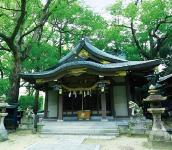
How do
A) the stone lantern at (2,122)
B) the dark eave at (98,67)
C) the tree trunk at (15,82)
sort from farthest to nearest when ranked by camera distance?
1. the tree trunk at (15,82)
2. the dark eave at (98,67)
3. the stone lantern at (2,122)

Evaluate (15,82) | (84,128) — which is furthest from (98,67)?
(15,82)

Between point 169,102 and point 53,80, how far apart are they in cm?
1139

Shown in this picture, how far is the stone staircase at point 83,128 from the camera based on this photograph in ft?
41.1

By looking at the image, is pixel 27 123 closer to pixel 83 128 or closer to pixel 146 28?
pixel 83 128

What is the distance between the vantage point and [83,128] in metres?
13.3

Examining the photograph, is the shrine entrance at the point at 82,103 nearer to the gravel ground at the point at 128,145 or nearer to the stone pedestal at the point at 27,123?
the stone pedestal at the point at 27,123

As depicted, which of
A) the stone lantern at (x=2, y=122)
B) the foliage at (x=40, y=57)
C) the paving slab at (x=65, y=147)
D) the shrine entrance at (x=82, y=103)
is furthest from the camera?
the foliage at (x=40, y=57)

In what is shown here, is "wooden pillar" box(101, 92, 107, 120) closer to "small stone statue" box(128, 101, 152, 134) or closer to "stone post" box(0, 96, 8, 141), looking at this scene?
"small stone statue" box(128, 101, 152, 134)

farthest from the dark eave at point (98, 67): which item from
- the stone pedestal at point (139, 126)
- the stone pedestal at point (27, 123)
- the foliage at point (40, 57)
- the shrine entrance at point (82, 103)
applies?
the foliage at point (40, 57)

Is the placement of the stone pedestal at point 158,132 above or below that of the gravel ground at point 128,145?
above

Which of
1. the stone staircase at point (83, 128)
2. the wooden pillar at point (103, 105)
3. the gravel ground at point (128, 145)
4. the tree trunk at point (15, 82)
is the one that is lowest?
the gravel ground at point (128, 145)

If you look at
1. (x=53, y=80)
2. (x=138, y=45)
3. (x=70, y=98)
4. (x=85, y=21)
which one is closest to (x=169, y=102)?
(x=138, y=45)

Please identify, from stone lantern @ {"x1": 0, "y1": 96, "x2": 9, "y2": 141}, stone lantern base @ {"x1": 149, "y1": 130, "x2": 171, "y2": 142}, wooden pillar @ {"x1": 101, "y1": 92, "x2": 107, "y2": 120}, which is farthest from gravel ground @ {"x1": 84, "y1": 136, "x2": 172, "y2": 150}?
stone lantern @ {"x1": 0, "y1": 96, "x2": 9, "y2": 141}

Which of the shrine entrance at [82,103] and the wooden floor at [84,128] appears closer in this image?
the wooden floor at [84,128]
